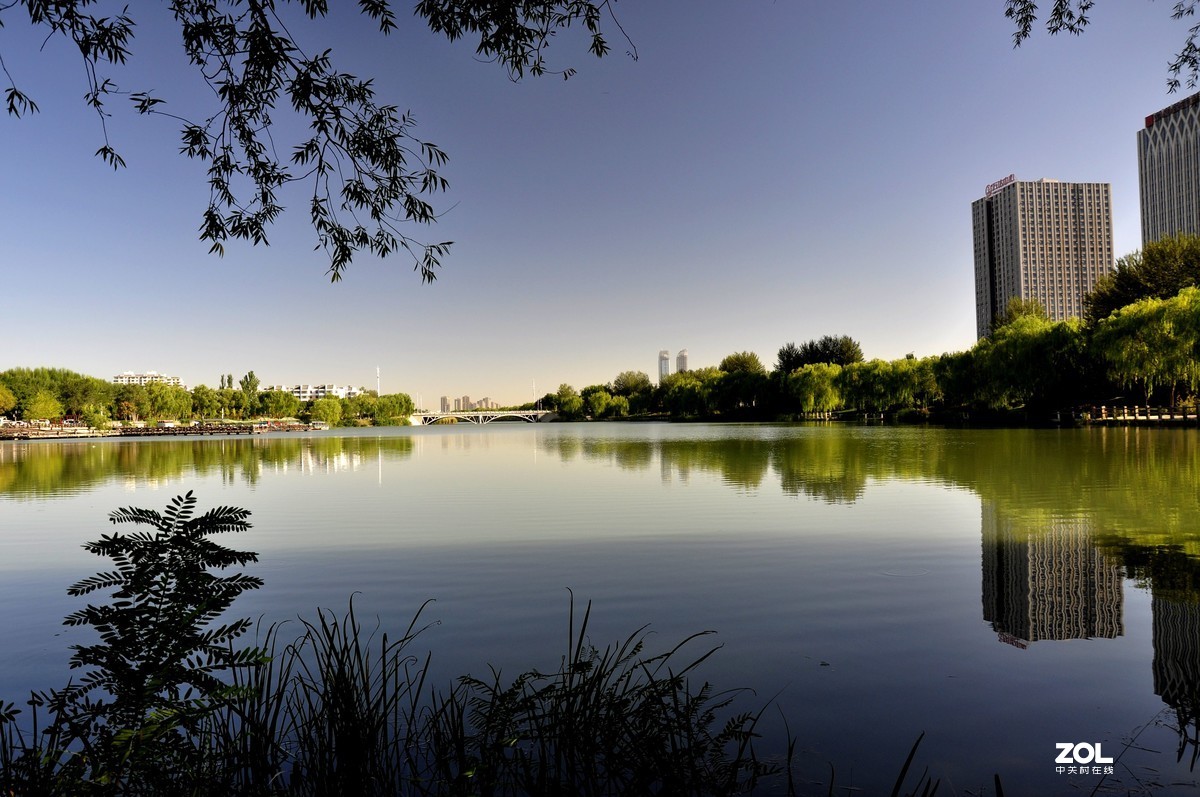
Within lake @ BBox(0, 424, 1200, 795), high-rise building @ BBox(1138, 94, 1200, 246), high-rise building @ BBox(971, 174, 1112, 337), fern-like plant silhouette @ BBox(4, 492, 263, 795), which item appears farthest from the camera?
high-rise building @ BBox(971, 174, 1112, 337)

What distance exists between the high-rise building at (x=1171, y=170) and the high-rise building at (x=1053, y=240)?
18.4 meters

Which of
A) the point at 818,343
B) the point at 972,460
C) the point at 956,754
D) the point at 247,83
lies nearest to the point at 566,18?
the point at 247,83

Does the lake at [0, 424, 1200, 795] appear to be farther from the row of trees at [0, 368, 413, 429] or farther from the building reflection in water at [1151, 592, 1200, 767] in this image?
the row of trees at [0, 368, 413, 429]

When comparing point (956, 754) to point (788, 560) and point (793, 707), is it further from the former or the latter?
point (788, 560)

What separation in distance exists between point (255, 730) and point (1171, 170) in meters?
161

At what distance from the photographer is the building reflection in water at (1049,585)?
594 cm

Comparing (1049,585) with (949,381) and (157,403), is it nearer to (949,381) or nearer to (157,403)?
(949,381)

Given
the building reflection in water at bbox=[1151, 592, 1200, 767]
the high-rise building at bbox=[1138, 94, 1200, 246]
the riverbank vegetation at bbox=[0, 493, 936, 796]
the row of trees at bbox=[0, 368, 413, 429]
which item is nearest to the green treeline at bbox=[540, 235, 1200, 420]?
the building reflection in water at bbox=[1151, 592, 1200, 767]

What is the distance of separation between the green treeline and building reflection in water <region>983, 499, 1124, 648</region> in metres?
37.4

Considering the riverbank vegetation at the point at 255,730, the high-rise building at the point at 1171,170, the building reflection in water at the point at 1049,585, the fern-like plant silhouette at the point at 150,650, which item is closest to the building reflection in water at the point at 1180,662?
the building reflection in water at the point at 1049,585

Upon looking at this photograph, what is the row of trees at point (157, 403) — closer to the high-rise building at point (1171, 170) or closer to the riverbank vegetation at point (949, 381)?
the riverbank vegetation at point (949, 381)

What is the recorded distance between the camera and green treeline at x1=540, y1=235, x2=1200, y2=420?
1560 inches

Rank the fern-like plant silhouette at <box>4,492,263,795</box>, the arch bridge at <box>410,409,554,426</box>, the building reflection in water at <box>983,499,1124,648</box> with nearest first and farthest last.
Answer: the fern-like plant silhouette at <box>4,492,263,795</box> < the building reflection in water at <box>983,499,1124,648</box> < the arch bridge at <box>410,409,554,426</box>

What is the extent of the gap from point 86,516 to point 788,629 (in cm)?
1454
